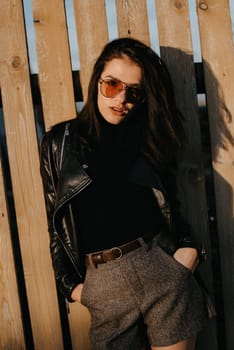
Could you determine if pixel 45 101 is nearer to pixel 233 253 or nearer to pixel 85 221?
pixel 85 221

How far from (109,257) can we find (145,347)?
1.84ft

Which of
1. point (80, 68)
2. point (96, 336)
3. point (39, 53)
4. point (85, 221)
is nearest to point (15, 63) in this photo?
point (39, 53)

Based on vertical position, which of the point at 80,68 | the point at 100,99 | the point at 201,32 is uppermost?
the point at 201,32

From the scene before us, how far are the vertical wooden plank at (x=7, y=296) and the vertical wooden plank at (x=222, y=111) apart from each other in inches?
52.5

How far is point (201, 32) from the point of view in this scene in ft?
7.82

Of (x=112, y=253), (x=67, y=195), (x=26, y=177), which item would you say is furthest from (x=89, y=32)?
(x=112, y=253)

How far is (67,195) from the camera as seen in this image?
1.86m

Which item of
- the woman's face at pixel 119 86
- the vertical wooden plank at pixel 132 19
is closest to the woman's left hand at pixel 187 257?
the woman's face at pixel 119 86

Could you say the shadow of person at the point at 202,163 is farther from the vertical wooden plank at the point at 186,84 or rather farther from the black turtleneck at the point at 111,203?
the black turtleneck at the point at 111,203

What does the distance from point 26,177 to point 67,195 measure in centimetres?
56

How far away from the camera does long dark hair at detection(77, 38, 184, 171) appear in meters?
2.01

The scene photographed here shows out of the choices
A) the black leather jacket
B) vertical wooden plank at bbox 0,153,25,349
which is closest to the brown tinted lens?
the black leather jacket

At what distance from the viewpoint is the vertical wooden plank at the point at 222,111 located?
2.39 meters

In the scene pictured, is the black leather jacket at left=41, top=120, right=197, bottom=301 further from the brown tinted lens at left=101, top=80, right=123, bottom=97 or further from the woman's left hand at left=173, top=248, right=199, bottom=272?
the brown tinted lens at left=101, top=80, right=123, bottom=97
